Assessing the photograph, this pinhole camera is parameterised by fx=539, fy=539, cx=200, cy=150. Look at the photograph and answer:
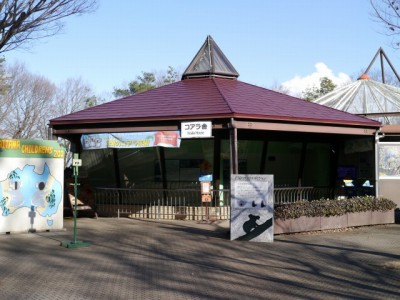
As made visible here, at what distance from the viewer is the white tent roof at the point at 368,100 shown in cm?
2475

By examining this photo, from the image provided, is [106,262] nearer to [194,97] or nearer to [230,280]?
[230,280]

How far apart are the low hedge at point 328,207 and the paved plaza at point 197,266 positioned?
614mm

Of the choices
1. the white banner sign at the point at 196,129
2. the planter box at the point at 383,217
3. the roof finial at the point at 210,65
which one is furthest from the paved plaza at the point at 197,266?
the roof finial at the point at 210,65

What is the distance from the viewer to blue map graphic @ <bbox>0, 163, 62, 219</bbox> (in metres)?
14.7

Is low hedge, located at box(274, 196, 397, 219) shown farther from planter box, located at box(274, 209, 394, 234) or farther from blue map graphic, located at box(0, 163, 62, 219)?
blue map graphic, located at box(0, 163, 62, 219)

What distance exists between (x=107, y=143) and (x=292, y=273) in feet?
31.6

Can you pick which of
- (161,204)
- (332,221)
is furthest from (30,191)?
(332,221)

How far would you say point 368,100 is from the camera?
26.2 m

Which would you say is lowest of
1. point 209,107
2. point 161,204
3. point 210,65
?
point 161,204

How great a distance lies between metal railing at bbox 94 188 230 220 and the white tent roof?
9539 mm

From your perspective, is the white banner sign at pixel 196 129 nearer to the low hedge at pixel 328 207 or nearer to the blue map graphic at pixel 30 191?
the low hedge at pixel 328 207

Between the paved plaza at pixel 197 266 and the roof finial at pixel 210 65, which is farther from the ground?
the roof finial at pixel 210 65

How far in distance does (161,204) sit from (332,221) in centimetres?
644

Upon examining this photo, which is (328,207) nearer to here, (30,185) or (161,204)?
(161,204)
